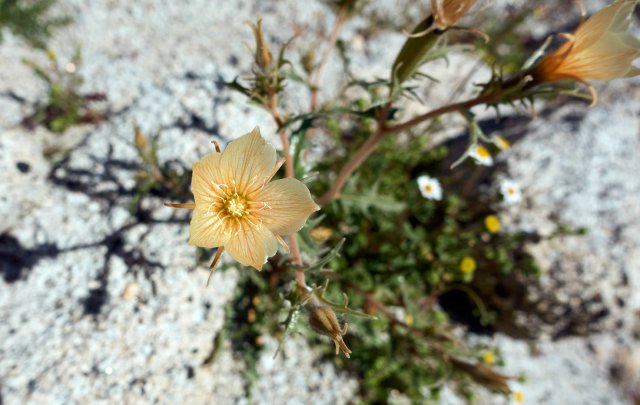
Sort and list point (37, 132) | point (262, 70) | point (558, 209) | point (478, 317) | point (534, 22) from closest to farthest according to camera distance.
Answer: point (262, 70) < point (37, 132) < point (558, 209) < point (478, 317) < point (534, 22)

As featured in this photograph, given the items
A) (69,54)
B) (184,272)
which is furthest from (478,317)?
(69,54)

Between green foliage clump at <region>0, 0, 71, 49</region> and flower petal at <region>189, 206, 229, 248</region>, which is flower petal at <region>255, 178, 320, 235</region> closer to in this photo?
flower petal at <region>189, 206, 229, 248</region>

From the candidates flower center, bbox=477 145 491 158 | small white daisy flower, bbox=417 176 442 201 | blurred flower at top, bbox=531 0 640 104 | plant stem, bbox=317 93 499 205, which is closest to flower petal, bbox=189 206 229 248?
plant stem, bbox=317 93 499 205

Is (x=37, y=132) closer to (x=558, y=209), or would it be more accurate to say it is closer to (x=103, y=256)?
(x=103, y=256)

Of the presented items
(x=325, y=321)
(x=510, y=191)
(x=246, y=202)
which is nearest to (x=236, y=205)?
(x=246, y=202)

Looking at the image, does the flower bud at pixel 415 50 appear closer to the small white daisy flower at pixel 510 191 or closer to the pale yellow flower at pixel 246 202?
the pale yellow flower at pixel 246 202

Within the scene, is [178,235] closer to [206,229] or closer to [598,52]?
[206,229]
